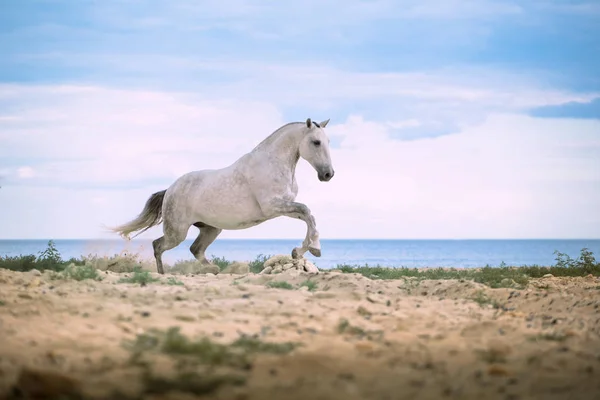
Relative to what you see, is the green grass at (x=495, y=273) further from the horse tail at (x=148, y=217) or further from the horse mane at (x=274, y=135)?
the horse tail at (x=148, y=217)

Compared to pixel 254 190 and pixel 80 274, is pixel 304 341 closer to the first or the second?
pixel 80 274

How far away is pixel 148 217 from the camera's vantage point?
13.0 m

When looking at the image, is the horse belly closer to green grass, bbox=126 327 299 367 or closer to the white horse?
the white horse

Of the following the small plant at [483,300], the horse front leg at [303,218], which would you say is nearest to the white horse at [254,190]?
the horse front leg at [303,218]

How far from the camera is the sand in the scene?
159 inches

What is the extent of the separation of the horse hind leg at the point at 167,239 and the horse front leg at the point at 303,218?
6.04 feet

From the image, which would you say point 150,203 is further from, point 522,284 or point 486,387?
point 486,387

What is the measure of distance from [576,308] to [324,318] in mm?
3374

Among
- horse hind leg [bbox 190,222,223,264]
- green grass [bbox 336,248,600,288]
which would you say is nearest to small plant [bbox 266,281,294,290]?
green grass [bbox 336,248,600,288]

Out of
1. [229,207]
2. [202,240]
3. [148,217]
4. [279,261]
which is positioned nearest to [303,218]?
[229,207]

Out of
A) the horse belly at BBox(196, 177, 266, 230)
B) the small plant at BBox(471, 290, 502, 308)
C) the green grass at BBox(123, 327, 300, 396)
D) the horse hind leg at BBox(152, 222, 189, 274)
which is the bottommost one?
the green grass at BBox(123, 327, 300, 396)

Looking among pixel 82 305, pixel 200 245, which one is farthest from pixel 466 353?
pixel 200 245

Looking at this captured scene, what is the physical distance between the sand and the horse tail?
4527mm

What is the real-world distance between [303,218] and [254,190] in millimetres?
1078
